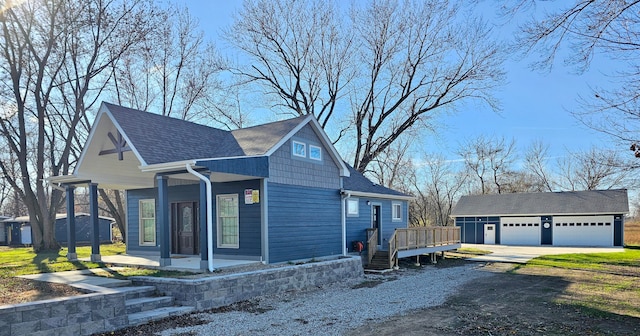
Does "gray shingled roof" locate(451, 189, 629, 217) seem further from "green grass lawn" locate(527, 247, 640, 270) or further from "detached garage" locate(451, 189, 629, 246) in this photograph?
"green grass lawn" locate(527, 247, 640, 270)

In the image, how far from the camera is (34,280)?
29.1 ft

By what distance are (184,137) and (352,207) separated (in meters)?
6.43

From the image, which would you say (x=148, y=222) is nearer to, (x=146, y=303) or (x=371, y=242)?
(x=146, y=303)

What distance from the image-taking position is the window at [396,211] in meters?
18.9

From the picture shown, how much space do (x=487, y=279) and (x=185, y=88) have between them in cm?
1977

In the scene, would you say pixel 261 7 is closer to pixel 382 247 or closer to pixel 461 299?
pixel 382 247

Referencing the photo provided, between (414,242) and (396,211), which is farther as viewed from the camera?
(396,211)

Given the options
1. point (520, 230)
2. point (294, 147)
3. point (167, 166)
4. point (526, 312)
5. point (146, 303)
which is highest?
point (294, 147)

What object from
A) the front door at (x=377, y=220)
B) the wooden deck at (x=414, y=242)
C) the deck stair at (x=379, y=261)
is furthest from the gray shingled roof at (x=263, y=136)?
the front door at (x=377, y=220)

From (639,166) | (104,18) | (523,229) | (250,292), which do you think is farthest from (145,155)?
(523,229)

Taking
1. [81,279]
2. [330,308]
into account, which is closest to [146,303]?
[81,279]

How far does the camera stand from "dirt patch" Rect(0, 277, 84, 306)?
23.5 feet

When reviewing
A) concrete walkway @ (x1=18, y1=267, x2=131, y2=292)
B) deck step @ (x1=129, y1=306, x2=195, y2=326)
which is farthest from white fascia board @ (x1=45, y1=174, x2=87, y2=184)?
deck step @ (x1=129, y1=306, x2=195, y2=326)

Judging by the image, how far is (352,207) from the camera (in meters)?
15.8
